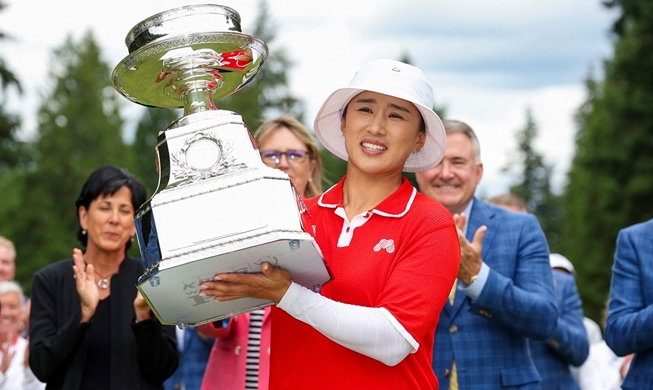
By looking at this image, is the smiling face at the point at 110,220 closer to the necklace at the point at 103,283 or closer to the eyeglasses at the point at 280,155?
the necklace at the point at 103,283

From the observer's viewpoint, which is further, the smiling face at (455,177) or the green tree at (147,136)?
the green tree at (147,136)

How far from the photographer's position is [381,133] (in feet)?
10.3

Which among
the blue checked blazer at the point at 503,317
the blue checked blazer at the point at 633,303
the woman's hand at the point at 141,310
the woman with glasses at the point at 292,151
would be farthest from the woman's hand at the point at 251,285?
the woman with glasses at the point at 292,151

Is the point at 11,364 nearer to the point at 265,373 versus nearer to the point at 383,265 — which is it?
the point at 265,373

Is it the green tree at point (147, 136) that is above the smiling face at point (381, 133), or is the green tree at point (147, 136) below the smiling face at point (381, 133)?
above

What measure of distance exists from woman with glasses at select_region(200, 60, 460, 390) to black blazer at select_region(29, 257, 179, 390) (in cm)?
137

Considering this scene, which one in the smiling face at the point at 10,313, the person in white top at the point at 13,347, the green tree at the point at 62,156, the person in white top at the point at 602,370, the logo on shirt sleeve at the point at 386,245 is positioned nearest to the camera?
the logo on shirt sleeve at the point at 386,245

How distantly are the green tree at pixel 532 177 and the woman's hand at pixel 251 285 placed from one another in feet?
178

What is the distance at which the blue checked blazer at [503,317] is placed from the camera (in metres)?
4.30

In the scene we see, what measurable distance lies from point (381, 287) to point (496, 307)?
1.47 metres

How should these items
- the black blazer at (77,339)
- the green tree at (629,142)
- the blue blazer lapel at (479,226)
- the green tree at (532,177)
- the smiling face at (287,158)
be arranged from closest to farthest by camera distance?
the black blazer at (77,339)
the blue blazer lapel at (479,226)
the smiling face at (287,158)
the green tree at (629,142)
the green tree at (532,177)

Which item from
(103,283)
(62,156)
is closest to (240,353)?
(103,283)

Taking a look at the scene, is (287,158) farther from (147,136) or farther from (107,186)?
(147,136)

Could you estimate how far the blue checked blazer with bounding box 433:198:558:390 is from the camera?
4305mm
